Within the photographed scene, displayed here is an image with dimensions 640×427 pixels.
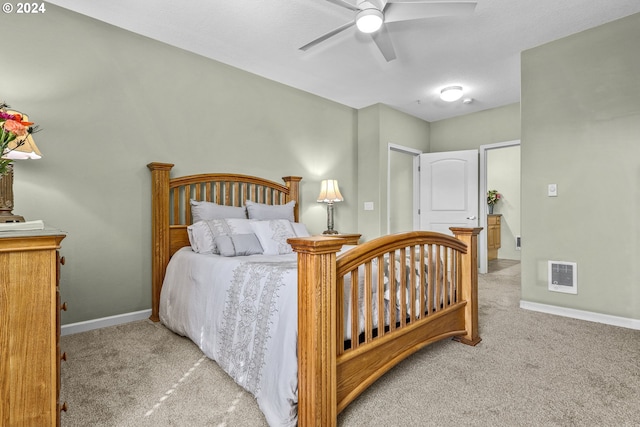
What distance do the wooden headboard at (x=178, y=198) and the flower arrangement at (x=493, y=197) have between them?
192 inches

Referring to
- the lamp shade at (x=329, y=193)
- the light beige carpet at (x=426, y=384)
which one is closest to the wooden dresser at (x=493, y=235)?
the lamp shade at (x=329, y=193)

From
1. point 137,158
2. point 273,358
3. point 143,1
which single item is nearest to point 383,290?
point 273,358

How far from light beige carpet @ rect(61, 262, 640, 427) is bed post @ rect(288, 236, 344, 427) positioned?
26 centimetres

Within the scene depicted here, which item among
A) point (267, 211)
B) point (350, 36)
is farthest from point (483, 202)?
point (267, 211)

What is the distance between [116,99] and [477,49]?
3.30 meters

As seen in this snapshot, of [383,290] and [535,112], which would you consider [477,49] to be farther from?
[383,290]

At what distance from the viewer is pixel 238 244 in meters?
2.57

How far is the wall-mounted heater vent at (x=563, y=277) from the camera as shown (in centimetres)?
292

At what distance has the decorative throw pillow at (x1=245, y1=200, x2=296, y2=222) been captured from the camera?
10.3ft

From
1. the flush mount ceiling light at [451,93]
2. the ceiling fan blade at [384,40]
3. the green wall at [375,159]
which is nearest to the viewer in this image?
the ceiling fan blade at [384,40]

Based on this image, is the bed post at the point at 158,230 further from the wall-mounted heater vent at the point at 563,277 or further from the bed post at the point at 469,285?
the wall-mounted heater vent at the point at 563,277

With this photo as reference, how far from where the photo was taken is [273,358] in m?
1.45

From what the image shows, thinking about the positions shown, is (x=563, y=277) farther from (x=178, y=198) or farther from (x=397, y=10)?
(x=178, y=198)

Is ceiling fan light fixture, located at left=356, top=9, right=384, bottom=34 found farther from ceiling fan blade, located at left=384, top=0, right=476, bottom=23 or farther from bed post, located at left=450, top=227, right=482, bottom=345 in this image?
bed post, located at left=450, top=227, right=482, bottom=345
